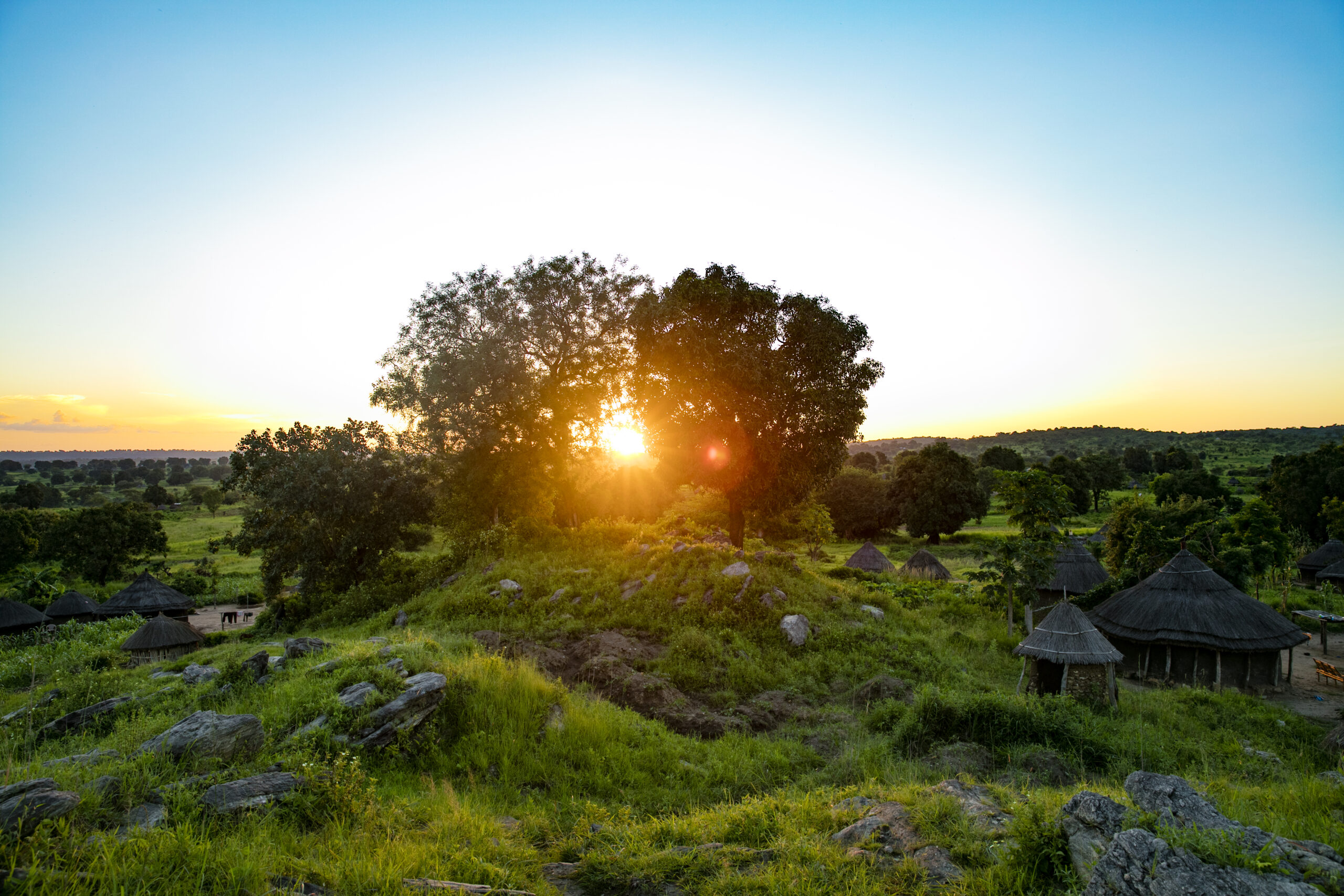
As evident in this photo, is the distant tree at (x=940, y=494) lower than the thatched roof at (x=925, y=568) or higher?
higher

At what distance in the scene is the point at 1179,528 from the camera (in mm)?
24234

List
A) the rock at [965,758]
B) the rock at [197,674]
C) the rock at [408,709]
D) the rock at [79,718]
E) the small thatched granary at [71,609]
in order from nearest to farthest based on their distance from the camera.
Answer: the rock at [408,709] → the rock at [965,758] → the rock at [79,718] → the rock at [197,674] → the small thatched granary at [71,609]

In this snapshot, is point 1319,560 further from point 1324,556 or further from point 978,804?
point 978,804

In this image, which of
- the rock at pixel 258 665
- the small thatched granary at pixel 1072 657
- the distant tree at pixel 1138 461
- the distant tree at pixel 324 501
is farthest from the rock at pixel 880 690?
the distant tree at pixel 1138 461

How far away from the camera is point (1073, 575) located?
26.9m

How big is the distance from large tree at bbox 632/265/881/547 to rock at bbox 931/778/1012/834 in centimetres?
1459

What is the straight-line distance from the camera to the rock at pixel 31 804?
180 inches

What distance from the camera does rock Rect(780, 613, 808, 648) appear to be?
1485 centimetres

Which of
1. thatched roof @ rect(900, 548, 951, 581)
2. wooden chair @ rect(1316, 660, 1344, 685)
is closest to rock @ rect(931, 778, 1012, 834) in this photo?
wooden chair @ rect(1316, 660, 1344, 685)

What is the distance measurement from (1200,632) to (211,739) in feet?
77.2

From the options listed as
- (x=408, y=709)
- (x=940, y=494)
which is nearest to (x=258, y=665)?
(x=408, y=709)

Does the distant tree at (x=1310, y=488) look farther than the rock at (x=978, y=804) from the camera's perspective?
Yes

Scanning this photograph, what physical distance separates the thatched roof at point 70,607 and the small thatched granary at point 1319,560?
65.1m

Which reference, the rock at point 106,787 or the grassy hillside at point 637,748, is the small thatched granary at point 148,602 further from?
the rock at point 106,787
